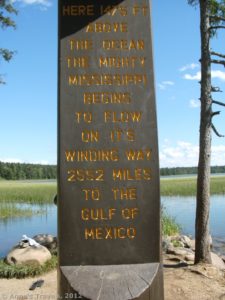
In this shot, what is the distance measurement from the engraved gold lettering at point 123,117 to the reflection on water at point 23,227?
11.6m

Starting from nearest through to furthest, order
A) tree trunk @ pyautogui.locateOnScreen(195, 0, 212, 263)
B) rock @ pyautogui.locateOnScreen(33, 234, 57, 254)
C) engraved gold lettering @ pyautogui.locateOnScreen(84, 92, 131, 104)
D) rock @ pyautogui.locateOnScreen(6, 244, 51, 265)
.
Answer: engraved gold lettering @ pyautogui.locateOnScreen(84, 92, 131, 104)
tree trunk @ pyautogui.locateOnScreen(195, 0, 212, 263)
rock @ pyautogui.locateOnScreen(6, 244, 51, 265)
rock @ pyautogui.locateOnScreen(33, 234, 57, 254)

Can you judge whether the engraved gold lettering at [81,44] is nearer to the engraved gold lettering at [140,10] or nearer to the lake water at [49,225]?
the engraved gold lettering at [140,10]

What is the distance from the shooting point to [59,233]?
16.6 ft

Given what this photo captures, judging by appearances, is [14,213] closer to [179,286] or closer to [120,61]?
[179,286]

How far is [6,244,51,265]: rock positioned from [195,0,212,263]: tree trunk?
3.81m

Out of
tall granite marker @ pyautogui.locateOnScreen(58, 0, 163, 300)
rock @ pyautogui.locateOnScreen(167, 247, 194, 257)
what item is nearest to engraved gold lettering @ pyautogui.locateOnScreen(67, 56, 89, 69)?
tall granite marker @ pyautogui.locateOnScreen(58, 0, 163, 300)

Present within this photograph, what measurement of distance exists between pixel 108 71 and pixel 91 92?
0.34 m

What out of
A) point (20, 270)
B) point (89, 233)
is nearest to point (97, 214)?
point (89, 233)

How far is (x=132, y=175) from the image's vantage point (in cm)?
518

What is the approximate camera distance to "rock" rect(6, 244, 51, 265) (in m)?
10.5

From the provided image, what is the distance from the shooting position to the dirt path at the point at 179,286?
25.3ft

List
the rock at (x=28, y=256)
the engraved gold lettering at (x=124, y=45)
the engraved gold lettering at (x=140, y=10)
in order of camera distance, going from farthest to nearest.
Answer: the rock at (x=28, y=256) < the engraved gold lettering at (x=140, y=10) < the engraved gold lettering at (x=124, y=45)

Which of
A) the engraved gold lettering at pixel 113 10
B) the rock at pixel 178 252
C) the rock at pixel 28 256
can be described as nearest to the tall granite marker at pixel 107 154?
the engraved gold lettering at pixel 113 10

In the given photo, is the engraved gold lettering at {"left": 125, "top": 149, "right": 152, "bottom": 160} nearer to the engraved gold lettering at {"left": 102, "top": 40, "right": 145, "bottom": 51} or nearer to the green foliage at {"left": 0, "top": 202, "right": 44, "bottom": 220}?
the engraved gold lettering at {"left": 102, "top": 40, "right": 145, "bottom": 51}
